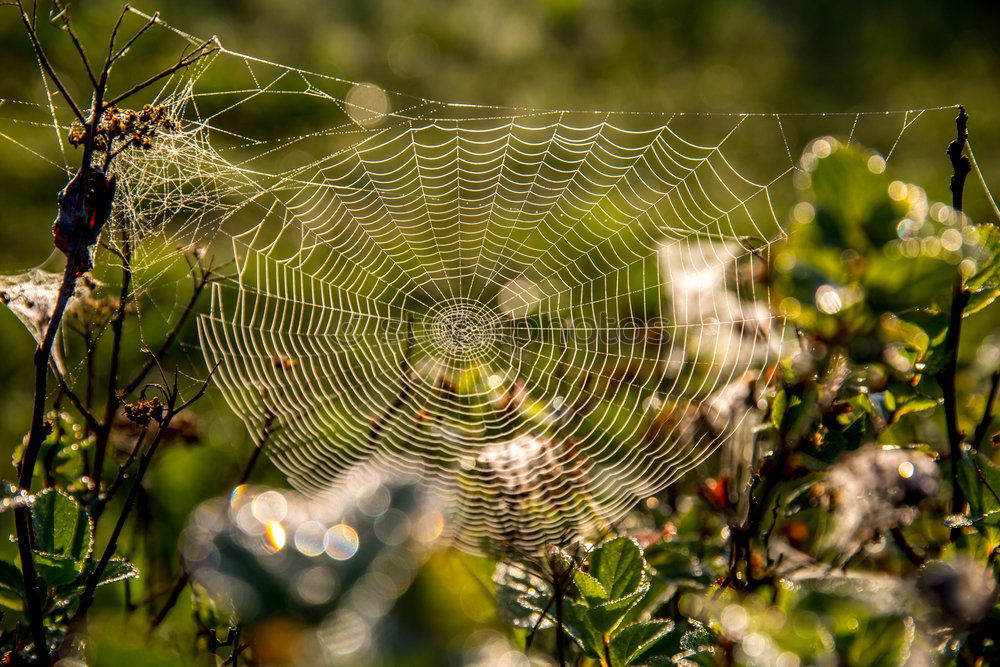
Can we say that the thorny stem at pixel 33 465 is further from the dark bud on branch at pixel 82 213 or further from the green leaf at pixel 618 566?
the green leaf at pixel 618 566

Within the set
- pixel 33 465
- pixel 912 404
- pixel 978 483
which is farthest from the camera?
pixel 912 404

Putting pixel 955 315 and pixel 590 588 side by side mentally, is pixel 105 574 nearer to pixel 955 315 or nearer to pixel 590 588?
pixel 590 588

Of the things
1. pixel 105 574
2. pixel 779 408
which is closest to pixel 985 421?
pixel 779 408

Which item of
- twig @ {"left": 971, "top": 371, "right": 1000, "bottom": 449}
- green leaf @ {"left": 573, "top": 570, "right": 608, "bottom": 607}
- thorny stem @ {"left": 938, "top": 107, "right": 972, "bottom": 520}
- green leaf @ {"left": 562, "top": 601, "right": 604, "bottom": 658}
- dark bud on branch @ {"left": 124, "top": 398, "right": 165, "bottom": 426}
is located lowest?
green leaf @ {"left": 562, "top": 601, "right": 604, "bottom": 658}

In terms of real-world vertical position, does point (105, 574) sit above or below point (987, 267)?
below

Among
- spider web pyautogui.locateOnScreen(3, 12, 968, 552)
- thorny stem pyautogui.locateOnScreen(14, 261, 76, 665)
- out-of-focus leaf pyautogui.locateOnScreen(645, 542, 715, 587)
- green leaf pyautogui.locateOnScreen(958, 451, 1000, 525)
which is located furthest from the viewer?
spider web pyautogui.locateOnScreen(3, 12, 968, 552)

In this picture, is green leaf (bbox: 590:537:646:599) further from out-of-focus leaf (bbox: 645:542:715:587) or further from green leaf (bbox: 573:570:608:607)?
out-of-focus leaf (bbox: 645:542:715:587)

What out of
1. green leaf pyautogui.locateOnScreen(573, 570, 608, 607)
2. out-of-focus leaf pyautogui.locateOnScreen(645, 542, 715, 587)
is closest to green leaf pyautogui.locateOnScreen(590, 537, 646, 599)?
green leaf pyautogui.locateOnScreen(573, 570, 608, 607)

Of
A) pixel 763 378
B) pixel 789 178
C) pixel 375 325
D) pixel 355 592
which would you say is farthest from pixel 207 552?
pixel 789 178
